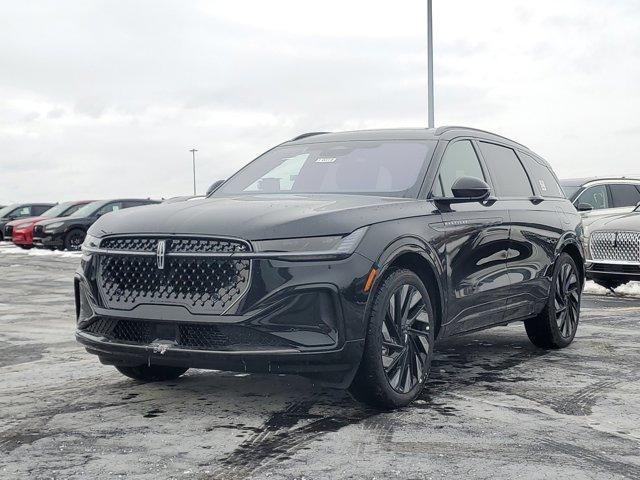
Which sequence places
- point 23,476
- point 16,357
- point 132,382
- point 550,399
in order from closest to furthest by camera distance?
1. point 23,476
2. point 550,399
3. point 132,382
4. point 16,357

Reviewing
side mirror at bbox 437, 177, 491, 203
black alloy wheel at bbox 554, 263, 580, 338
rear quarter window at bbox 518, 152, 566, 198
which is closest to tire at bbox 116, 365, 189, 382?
side mirror at bbox 437, 177, 491, 203

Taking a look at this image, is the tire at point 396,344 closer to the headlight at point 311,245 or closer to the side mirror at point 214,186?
the headlight at point 311,245

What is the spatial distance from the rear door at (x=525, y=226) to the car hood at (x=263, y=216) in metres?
1.40

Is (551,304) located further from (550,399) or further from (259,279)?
(259,279)

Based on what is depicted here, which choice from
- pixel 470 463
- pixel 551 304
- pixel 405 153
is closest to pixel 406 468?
pixel 470 463

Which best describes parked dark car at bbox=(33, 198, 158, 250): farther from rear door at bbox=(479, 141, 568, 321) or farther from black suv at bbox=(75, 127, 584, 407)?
black suv at bbox=(75, 127, 584, 407)

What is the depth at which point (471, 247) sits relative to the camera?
6.25 meters

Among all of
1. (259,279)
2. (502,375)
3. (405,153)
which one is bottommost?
(502,375)

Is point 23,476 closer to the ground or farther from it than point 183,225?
closer to the ground

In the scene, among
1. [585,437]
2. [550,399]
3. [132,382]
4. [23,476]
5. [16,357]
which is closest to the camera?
[23,476]

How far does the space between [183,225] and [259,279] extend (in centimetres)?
56

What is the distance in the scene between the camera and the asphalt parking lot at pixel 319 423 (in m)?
4.18

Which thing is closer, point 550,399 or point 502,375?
point 550,399

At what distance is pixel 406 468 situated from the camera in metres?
4.14
